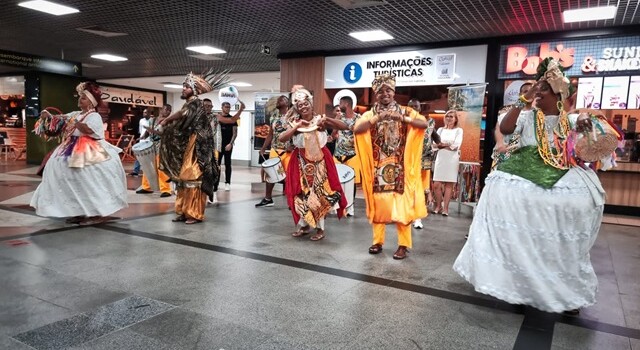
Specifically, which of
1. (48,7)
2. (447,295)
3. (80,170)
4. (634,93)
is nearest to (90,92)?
(80,170)

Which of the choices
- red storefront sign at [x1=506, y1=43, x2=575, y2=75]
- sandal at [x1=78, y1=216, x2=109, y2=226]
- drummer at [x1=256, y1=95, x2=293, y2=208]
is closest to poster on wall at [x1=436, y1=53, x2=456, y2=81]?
red storefront sign at [x1=506, y1=43, x2=575, y2=75]

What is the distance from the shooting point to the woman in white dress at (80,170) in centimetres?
487

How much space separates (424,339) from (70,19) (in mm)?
8502

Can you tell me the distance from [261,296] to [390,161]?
→ 1705 mm

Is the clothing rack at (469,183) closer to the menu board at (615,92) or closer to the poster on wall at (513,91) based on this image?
the poster on wall at (513,91)

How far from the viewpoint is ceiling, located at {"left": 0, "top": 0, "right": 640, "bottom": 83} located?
6465 millimetres

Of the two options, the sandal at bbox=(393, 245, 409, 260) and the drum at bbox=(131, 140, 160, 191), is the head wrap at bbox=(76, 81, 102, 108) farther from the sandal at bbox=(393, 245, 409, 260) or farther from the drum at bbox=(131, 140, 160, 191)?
the sandal at bbox=(393, 245, 409, 260)

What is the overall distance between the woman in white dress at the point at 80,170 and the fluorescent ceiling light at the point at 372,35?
493 cm

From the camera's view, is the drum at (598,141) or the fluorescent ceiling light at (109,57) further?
the fluorescent ceiling light at (109,57)

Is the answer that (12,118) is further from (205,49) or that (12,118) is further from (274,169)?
(274,169)

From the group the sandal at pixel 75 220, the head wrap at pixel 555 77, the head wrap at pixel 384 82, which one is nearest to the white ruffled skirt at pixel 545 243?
the head wrap at pixel 555 77

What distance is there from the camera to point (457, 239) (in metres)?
4.93

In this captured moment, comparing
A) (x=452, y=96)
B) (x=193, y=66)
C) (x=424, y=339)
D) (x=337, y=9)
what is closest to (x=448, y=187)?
(x=452, y=96)

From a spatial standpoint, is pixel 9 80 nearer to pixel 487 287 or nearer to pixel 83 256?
pixel 83 256
